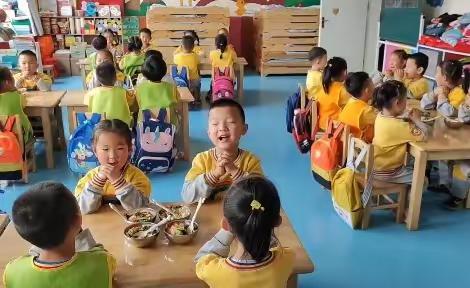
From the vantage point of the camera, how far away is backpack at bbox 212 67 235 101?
6.32 m

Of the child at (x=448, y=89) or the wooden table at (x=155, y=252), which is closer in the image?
the wooden table at (x=155, y=252)

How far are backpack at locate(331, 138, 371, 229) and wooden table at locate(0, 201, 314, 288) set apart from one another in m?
1.40

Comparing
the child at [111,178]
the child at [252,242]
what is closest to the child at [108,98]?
the child at [111,178]

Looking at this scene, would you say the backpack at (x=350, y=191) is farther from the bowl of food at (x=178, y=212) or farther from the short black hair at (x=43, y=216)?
the short black hair at (x=43, y=216)

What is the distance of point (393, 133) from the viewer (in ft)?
10.2

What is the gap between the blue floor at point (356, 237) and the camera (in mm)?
2705

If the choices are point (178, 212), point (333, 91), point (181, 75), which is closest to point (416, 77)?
point (333, 91)

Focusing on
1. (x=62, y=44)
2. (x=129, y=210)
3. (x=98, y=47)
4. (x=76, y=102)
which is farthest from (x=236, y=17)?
(x=129, y=210)

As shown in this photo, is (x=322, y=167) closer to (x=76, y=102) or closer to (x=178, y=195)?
(x=178, y=195)

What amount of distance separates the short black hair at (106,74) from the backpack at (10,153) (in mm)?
744

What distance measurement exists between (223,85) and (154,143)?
7.95 ft

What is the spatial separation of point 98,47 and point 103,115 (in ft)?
7.67

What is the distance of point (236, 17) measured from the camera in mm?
9562

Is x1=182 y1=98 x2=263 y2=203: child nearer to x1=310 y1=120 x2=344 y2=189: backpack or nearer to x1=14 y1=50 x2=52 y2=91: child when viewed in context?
x1=310 y1=120 x2=344 y2=189: backpack
